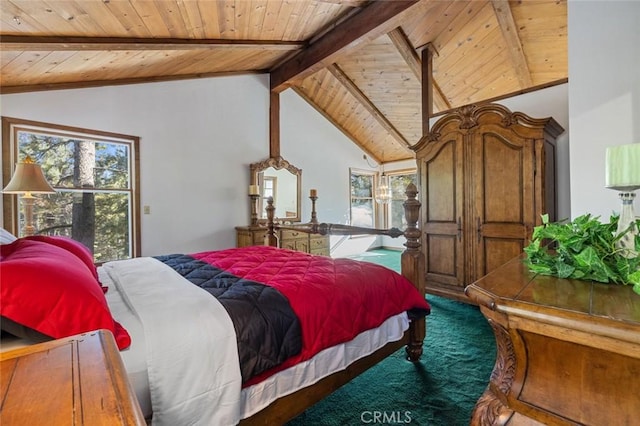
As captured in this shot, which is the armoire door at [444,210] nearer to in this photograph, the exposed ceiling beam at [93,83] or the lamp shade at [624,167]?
the lamp shade at [624,167]

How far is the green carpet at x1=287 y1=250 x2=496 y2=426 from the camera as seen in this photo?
5.37 feet

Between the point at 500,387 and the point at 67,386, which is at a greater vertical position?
the point at 67,386

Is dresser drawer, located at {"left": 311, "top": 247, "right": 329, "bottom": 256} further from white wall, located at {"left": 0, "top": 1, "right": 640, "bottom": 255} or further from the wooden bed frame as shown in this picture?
the wooden bed frame

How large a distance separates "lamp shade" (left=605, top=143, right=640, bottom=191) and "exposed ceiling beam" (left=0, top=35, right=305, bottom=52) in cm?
337

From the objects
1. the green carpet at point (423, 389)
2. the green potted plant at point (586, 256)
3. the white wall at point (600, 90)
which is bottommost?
the green carpet at point (423, 389)

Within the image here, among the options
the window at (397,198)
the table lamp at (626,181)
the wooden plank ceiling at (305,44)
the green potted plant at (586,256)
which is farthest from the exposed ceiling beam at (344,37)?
the window at (397,198)

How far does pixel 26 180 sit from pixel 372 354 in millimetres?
2896

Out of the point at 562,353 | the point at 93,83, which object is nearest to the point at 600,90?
the point at 562,353

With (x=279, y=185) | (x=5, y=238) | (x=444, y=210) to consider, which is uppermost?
(x=279, y=185)

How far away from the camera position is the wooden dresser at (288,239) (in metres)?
4.54

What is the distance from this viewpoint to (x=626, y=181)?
0.92m

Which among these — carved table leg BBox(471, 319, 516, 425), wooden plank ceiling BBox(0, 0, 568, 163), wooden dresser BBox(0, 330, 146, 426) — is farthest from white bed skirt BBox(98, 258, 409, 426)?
wooden plank ceiling BBox(0, 0, 568, 163)

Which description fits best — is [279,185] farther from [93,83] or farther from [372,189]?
[372,189]

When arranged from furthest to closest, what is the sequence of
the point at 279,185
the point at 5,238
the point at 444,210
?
the point at 279,185 < the point at 444,210 < the point at 5,238
